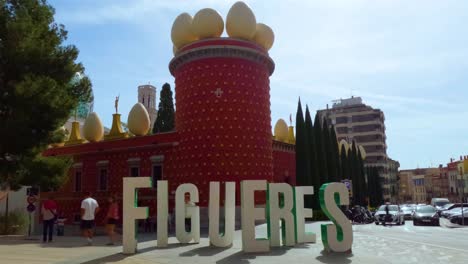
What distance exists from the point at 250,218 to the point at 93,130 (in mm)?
26241

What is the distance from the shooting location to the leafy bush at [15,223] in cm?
2084

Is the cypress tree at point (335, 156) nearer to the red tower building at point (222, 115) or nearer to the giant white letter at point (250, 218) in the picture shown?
the red tower building at point (222, 115)

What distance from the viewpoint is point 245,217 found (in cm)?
1298

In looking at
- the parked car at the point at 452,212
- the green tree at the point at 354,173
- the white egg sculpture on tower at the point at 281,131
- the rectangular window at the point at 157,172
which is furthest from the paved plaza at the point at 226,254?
the green tree at the point at 354,173

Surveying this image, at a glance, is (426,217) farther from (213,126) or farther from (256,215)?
(256,215)

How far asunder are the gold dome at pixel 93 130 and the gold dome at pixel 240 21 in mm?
14102

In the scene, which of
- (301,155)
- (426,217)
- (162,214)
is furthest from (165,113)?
(162,214)

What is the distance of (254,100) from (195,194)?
16100 millimetres

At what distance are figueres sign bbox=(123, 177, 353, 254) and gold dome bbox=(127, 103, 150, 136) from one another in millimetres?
18626

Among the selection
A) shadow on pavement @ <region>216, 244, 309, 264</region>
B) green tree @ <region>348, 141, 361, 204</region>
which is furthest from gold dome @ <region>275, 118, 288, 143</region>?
shadow on pavement @ <region>216, 244, 309, 264</region>

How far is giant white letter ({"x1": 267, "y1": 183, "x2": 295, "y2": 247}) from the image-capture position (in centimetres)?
1345

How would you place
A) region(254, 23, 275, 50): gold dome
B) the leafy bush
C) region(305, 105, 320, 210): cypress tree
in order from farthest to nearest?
region(305, 105, 320, 210): cypress tree < region(254, 23, 275, 50): gold dome < the leafy bush

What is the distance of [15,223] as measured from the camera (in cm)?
2169

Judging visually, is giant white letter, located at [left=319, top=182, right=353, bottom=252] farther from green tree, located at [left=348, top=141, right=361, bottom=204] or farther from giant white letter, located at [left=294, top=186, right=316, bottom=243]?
green tree, located at [left=348, top=141, right=361, bottom=204]
